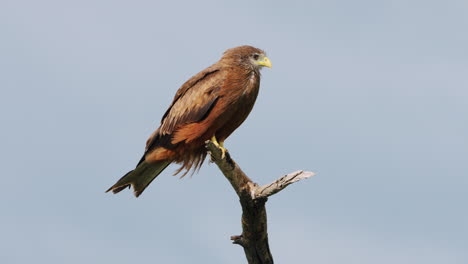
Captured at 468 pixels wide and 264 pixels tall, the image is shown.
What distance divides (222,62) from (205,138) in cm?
116

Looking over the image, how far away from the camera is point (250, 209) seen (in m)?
8.58

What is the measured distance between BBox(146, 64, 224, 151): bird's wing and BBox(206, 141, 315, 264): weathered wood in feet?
2.64

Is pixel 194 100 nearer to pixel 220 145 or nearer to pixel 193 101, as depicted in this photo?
pixel 193 101

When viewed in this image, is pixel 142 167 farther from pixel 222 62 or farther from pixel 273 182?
pixel 273 182

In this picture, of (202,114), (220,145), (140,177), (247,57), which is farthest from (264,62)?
(140,177)

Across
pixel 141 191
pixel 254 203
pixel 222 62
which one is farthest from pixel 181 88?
pixel 254 203

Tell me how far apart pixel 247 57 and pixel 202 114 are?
116 cm

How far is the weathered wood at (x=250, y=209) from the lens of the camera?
28.0 ft

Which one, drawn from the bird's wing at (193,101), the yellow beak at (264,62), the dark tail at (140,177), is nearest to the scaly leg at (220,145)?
the bird's wing at (193,101)

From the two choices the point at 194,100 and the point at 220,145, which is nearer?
the point at 220,145

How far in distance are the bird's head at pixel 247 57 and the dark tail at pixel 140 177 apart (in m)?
1.62

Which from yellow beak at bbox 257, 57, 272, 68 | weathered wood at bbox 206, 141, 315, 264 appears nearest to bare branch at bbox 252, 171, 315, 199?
weathered wood at bbox 206, 141, 315, 264

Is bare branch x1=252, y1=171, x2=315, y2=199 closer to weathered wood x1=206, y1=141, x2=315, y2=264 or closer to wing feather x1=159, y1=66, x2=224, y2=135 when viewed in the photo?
weathered wood x1=206, y1=141, x2=315, y2=264

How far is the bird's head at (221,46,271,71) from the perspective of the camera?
9844 millimetres
